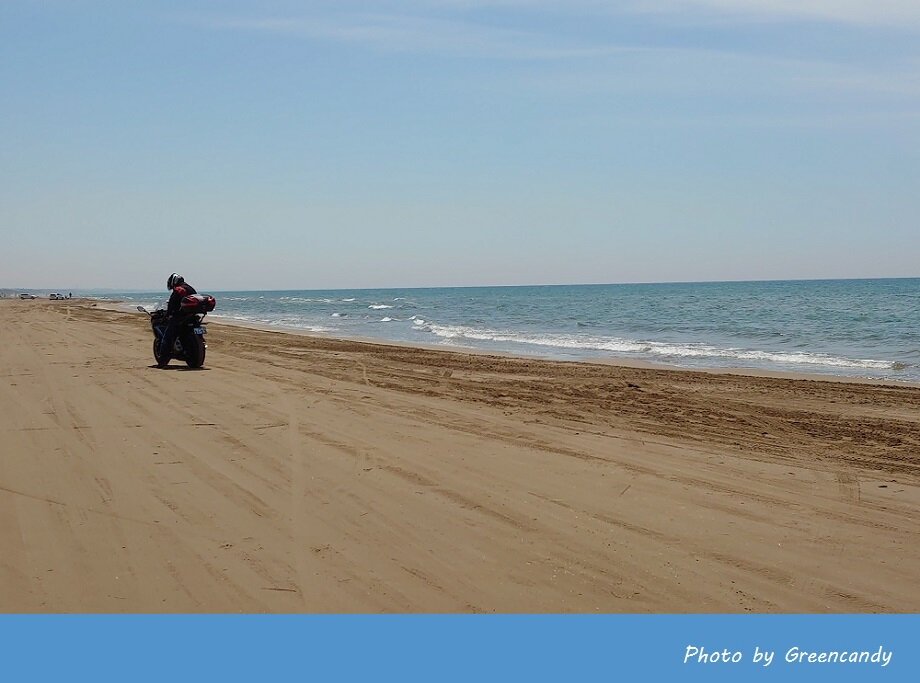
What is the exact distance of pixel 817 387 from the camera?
504 inches

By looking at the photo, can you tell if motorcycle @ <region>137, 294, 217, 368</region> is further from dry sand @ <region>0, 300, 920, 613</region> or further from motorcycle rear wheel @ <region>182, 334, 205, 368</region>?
dry sand @ <region>0, 300, 920, 613</region>

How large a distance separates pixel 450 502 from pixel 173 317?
33.0ft

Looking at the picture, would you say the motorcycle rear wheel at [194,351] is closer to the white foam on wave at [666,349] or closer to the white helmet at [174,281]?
the white helmet at [174,281]

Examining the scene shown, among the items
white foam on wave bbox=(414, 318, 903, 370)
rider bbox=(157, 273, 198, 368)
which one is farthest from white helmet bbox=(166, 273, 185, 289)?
white foam on wave bbox=(414, 318, 903, 370)

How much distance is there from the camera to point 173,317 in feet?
46.9

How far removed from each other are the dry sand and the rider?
10.4 feet

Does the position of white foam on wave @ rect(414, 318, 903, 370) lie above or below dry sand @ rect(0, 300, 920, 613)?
above

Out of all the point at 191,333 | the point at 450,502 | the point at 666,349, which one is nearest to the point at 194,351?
the point at 191,333

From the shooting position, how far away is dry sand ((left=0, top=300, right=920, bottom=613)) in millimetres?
4098

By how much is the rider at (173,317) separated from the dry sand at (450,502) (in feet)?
10.4

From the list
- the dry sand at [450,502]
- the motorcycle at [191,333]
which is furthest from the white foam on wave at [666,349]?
the motorcycle at [191,333]

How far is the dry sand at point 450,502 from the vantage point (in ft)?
13.4

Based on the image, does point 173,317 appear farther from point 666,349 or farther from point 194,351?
point 666,349

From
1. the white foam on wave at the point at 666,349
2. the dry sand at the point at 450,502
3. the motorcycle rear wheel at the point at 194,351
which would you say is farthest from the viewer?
the white foam on wave at the point at 666,349
